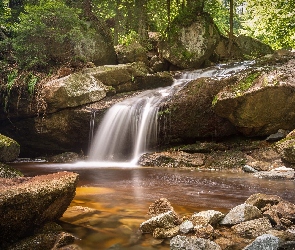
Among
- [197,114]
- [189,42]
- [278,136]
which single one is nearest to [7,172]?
[197,114]

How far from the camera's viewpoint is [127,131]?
38.5 ft

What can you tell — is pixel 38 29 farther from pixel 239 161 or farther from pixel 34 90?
pixel 239 161

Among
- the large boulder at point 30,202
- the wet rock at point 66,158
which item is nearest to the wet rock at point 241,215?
the large boulder at point 30,202

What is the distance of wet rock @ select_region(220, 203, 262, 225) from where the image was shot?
394 centimetres

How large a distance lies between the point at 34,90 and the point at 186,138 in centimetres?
612

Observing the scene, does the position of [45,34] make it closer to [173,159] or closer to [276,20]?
[173,159]

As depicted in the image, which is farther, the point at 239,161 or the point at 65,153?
the point at 65,153

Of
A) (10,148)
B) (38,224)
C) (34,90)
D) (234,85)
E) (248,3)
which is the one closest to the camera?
(38,224)

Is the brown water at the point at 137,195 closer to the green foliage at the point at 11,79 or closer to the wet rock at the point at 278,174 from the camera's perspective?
the wet rock at the point at 278,174

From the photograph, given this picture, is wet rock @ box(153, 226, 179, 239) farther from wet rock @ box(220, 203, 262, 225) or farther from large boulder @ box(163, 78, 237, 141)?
large boulder @ box(163, 78, 237, 141)

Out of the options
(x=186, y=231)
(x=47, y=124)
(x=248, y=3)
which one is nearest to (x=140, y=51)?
(x=47, y=124)

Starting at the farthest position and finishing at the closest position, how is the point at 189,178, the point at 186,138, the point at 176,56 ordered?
the point at 176,56, the point at 186,138, the point at 189,178

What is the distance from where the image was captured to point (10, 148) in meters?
9.28

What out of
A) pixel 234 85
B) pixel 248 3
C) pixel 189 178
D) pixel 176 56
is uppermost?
pixel 248 3
